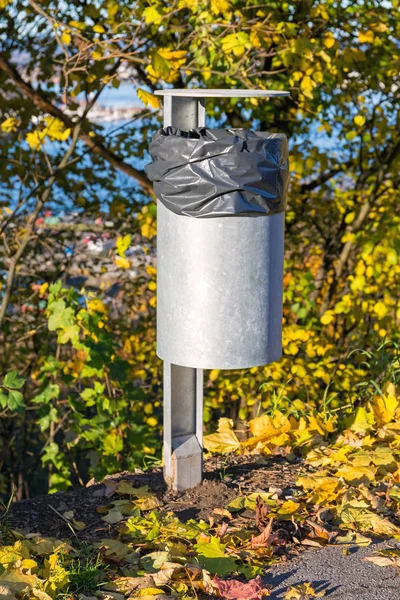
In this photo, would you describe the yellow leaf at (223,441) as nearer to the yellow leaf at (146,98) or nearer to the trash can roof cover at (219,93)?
the trash can roof cover at (219,93)

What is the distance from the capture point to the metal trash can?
2.92m

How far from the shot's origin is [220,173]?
9.57ft

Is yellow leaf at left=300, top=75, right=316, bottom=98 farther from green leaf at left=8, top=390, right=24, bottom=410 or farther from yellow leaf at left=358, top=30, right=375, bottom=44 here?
green leaf at left=8, top=390, right=24, bottom=410

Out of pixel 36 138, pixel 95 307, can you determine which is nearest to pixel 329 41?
pixel 36 138

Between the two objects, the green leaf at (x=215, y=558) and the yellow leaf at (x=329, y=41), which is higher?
the yellow leaf at (x=329, y=41)

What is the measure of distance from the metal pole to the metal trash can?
5.9 inches

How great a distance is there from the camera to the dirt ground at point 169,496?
10.0 feet

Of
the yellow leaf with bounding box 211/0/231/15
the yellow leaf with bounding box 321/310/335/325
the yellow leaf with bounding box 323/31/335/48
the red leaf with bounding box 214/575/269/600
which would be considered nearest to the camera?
the red leaf with bounding box 214/575/269/600

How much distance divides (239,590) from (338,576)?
1.16 ft

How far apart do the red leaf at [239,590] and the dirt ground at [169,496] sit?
544mm

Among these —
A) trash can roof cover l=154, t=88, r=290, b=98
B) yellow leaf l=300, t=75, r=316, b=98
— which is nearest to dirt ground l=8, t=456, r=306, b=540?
trash can roof cover l=154, t=88, r=290, b=98

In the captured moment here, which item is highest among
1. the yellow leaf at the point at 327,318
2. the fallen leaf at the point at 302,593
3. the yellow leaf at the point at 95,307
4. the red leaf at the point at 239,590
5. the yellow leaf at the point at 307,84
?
the yellow leaf at the point at 307,84

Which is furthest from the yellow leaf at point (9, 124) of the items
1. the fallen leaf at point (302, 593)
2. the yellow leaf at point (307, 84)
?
the fallen leaf at point (302, 593)

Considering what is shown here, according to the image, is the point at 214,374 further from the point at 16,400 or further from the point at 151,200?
the point at 16,400
